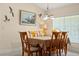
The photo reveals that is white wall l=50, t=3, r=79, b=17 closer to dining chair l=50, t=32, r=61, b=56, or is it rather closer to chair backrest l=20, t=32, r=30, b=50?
dining chair l=50, t=32, r=61, b=56

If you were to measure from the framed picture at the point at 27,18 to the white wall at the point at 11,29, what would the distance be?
0.17 ft

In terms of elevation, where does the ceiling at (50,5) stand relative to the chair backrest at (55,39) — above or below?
above

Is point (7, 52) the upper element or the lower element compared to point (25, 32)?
lower

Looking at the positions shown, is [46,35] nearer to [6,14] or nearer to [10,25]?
[10,25]

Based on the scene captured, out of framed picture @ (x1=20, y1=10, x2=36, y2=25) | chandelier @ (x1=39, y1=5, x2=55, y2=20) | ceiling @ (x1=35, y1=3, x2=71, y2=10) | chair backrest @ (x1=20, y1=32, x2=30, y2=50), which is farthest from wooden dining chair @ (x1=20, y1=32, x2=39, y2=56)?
ceiling @ (x1=35, y1=3, x2=71, y2=10)

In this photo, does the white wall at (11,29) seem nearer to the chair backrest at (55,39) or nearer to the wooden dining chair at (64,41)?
the chair backrest at (55,39)

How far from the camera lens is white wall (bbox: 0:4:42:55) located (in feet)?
4.43

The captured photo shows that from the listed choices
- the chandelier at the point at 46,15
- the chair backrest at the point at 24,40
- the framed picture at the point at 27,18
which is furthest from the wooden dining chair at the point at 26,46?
the chandelier at the point at 46,15

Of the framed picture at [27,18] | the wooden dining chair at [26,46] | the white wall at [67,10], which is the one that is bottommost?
the wooden dining chair at [26,46]

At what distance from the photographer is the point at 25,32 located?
4.57ft

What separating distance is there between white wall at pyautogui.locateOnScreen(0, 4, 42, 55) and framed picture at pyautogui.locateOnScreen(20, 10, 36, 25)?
52mm

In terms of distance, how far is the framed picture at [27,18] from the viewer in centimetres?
139

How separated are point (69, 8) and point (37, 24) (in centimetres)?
51

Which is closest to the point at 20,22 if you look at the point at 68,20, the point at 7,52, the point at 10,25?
the point at 10,25
